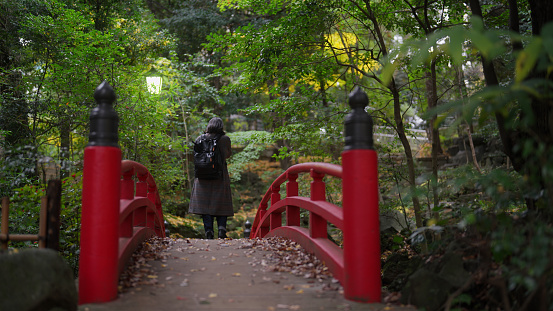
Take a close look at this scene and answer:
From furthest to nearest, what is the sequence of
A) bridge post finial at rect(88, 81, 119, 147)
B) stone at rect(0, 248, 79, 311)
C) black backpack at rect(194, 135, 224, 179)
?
black backpack at rect(194, 135, 224, 179) → bridge post finial at rect(88, 81, 119, 147) → stone at rect(0, 248, 79, 311)

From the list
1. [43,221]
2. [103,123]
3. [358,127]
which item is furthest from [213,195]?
[358,127]

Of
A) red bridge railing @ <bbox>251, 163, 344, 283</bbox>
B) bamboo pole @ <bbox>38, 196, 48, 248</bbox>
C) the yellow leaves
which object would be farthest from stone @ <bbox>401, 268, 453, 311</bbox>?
the yellow leaves

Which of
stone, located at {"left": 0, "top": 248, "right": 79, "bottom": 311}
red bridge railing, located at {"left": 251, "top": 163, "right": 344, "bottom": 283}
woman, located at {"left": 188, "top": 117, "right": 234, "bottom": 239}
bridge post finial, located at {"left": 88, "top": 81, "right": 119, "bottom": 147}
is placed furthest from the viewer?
woman, located at {"left": 188, "top": 117, "right": 234, "bottom": 239}

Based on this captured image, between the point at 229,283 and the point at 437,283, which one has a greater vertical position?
the point at 437,283

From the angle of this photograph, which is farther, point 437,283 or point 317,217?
point 317,217

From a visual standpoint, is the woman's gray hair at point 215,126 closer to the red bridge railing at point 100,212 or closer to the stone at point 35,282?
the red bridge railing at point 100,212

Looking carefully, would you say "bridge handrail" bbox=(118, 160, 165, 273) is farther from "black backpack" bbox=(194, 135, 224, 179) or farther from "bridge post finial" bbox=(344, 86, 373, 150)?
"bridge post finial" bbox=(344, 86, 373, 150)

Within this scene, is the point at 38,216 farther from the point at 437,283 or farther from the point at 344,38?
the point at 344,38

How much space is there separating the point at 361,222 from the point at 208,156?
4507 millimetres

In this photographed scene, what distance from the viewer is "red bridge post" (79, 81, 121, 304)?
3076 millimetres

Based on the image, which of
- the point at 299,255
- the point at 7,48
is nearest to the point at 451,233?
the point at 299,255

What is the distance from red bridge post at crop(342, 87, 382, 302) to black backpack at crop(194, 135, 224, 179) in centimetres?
432

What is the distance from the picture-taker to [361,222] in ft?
10.4

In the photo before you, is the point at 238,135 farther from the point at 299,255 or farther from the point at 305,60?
the point at 299,255
